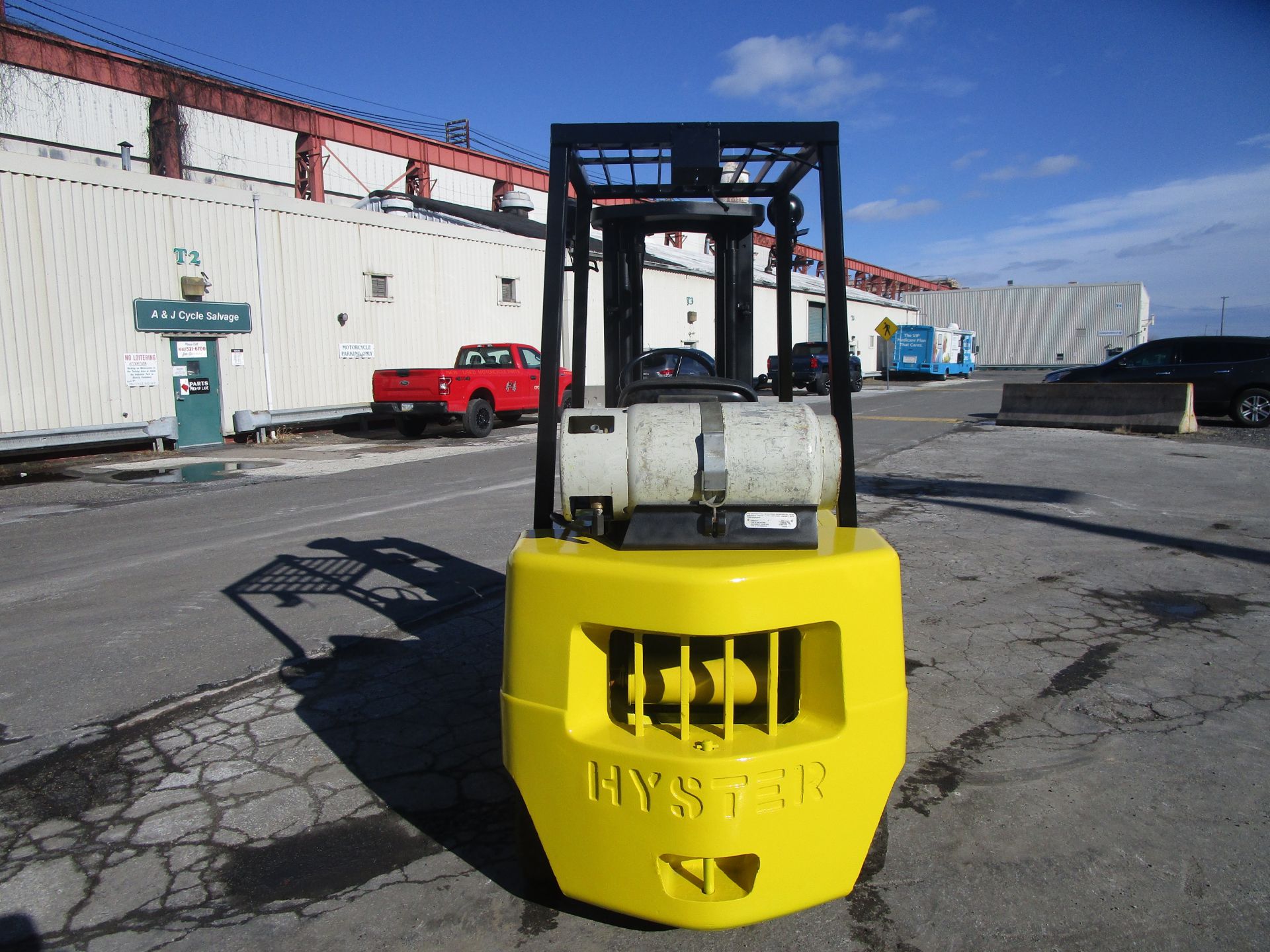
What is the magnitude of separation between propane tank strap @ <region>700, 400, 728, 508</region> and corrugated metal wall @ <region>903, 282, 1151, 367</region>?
70105mm

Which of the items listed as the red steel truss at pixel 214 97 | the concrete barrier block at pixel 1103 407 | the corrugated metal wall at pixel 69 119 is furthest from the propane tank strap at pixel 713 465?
the red steel truss at pixel 214 97

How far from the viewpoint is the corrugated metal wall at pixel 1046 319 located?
66.0 meters

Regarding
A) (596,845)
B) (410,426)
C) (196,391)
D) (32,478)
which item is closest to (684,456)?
(596,845)

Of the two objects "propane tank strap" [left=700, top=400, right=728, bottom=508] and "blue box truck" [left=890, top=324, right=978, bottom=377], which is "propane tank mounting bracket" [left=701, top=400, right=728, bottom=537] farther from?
"blue box truck" [left=890, top=324, right=978, bottom=377]

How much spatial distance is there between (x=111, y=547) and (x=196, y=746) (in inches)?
196

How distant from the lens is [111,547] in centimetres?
789

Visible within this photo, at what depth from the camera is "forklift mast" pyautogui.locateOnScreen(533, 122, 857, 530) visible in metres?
3.10

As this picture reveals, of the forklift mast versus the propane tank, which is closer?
the propane tank

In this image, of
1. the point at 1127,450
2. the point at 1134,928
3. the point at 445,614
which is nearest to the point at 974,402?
the point at 1127,450

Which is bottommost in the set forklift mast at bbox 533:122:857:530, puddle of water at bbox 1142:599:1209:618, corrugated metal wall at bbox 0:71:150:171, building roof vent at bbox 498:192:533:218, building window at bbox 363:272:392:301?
puddle of water at bbox 1142:599:1209:618

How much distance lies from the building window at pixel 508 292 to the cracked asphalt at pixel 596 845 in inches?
810

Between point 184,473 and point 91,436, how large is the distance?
322 centimetres

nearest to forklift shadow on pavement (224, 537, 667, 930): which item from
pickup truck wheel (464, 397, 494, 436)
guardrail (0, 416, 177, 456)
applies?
guardrail (0, 416, 177, 456)

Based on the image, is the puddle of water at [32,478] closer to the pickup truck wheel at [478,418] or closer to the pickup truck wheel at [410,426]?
the pickup truck wheel at [410,426]
